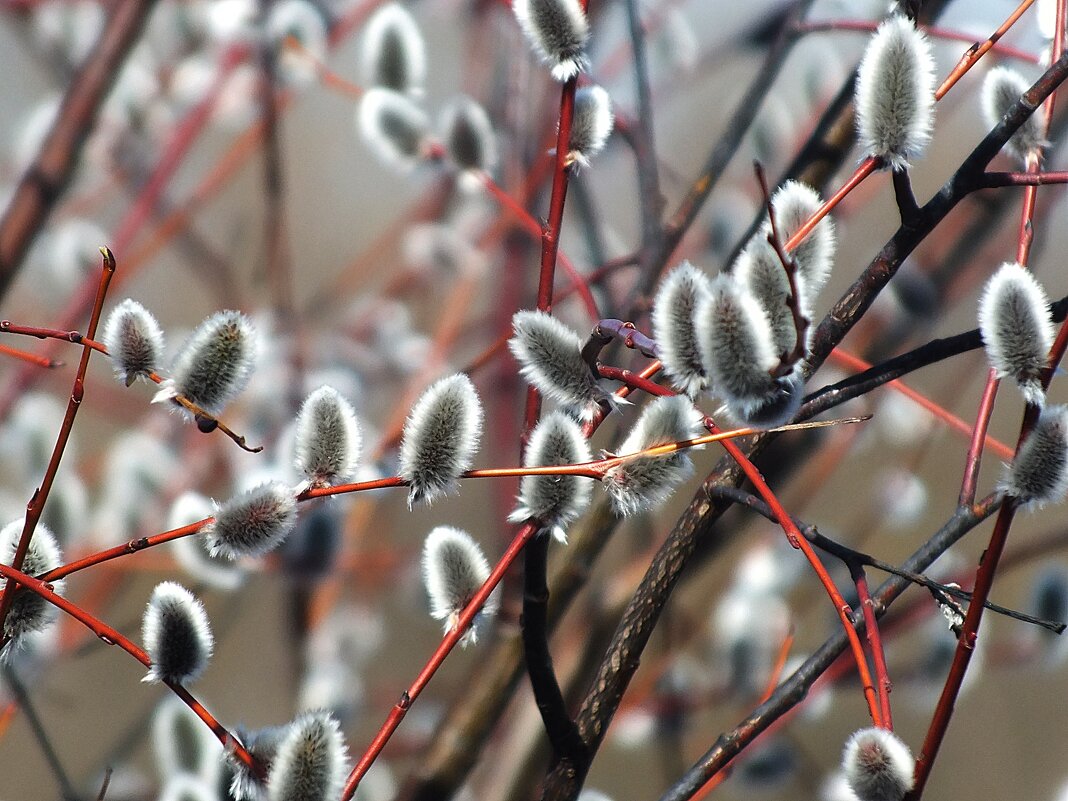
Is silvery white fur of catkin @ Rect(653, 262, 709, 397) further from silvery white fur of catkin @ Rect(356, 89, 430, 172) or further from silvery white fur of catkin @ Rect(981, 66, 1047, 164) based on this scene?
silvery white fur of catkin @ Rect(356, 89, 430, 172)

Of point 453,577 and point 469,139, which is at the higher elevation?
point 469,139

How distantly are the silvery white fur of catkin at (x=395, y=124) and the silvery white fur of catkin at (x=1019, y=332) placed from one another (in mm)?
552

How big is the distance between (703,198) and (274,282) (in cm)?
42

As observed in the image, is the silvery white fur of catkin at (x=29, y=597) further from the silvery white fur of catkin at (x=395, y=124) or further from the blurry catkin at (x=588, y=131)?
the silvery white fur of catkin at (x=395, y=124)

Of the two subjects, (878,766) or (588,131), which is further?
(588,131)

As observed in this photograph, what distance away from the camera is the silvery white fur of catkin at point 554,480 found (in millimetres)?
491

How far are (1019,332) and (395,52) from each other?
0.61 metres

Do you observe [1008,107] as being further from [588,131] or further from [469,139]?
[469,139]

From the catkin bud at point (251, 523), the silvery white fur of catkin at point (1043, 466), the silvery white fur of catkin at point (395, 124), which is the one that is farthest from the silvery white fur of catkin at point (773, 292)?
the silvery white fur of catkin at point (395, 124)

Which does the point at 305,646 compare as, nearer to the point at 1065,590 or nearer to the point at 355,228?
the point at 1065,590

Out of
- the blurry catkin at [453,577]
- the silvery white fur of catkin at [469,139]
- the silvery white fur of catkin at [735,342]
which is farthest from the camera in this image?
the silvery white fur of catkin at [469,139]

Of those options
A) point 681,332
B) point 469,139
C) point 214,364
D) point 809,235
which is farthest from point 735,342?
point 469,139

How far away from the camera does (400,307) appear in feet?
5.39

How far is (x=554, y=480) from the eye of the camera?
0.49 m
